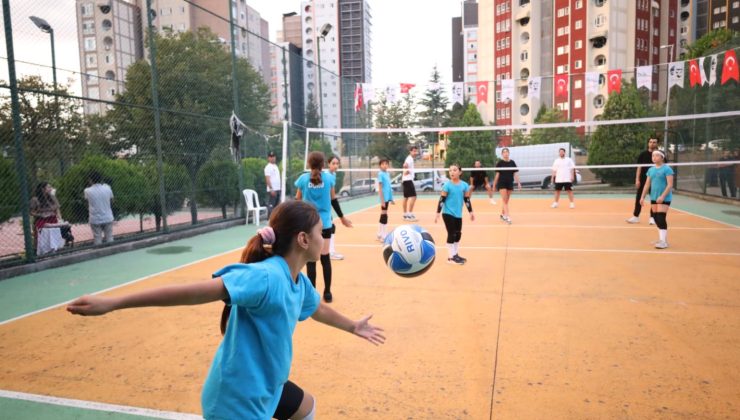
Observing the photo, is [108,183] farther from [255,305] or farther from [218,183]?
[255,305]

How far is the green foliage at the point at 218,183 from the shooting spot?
12641 millimetres

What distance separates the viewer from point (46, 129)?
10.4 m

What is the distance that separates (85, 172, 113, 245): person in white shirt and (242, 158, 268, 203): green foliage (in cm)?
501

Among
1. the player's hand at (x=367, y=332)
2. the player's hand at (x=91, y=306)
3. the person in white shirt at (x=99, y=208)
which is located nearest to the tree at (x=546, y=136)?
the person in white shirt at (x=99, y=208)

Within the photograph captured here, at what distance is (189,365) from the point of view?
4121 mm

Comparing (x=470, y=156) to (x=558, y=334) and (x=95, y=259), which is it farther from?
(x=558, y=334)

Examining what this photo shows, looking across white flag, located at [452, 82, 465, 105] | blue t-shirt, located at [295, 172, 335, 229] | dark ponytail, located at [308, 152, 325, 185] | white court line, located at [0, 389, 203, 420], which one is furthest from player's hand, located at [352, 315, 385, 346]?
white flag, located at [452, 82, 465, 105]

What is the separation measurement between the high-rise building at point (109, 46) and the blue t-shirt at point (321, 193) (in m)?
9.09

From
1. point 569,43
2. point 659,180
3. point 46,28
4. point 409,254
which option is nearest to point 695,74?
point 659,180

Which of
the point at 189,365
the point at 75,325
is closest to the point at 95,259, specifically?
the point at 75,325

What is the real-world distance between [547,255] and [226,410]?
7.48m

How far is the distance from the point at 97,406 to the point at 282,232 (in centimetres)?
240

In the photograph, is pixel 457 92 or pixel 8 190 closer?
pixel 8 190

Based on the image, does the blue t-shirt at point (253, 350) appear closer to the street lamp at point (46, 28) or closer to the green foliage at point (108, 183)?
the street lamp at point (46, 28)
